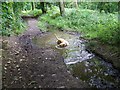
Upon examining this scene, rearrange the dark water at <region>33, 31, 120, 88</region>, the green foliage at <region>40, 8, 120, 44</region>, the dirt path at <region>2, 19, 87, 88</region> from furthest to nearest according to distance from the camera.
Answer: the green foliage at <region>40, 8, 120, 44</region>, the dark water at <region>33, 31, 120, 88</region>, the dirt path at <region>2, 19, 87, 88</region>

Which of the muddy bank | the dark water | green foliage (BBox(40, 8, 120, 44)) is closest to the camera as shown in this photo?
the dark water

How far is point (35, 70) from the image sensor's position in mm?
7758

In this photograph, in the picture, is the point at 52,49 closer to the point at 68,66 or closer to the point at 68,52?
the point at 68,52

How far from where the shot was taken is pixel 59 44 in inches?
460

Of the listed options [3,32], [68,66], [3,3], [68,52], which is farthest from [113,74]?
[3,3]

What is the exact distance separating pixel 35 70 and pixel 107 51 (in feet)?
11.5

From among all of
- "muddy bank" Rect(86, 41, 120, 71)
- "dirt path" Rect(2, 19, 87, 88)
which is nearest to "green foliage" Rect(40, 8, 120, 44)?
"muddy bank" Rect(86, 41, 120, 71)

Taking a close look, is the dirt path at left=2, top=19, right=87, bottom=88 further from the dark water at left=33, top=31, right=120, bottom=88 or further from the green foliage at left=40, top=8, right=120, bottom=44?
the green foliage at left=40, top=8, right=120, bottom=44

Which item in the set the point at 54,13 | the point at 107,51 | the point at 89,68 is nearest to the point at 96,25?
the point at 107,51

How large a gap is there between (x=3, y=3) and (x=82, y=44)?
5.96 meters

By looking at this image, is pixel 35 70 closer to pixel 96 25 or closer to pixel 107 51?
pixel 107 51

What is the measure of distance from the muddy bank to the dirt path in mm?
1741

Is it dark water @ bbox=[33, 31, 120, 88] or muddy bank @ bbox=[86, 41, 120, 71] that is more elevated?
muddy bank @ bbox=[86, 41, 120, 71]

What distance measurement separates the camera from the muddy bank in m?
8.30
